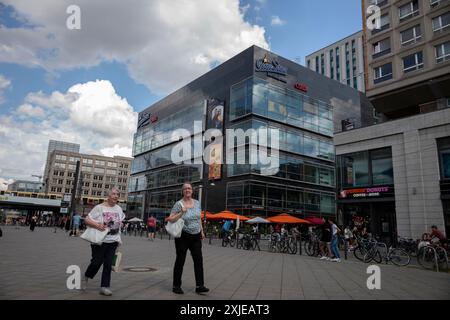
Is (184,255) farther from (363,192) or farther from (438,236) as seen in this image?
(363,192)

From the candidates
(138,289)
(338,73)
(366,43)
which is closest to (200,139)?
(366,43)

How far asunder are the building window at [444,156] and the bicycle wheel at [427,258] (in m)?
11.6

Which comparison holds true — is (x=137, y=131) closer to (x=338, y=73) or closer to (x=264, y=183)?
(x=264, y=183)

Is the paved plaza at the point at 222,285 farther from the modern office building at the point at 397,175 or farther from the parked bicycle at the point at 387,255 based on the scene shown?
the modern office building at the point at 397,175

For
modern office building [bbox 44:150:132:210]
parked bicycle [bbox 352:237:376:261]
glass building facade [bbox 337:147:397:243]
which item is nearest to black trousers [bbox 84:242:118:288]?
parked bicycle [bbox 352:237:376:261]

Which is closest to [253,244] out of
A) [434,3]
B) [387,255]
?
[387,255]

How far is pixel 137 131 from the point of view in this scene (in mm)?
72062

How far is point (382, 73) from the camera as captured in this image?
29.5 m

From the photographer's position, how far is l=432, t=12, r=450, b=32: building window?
1016 inches

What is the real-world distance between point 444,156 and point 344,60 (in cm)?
7270

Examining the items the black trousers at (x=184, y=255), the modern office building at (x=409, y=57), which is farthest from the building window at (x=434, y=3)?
the black trousers at (x=184, y=255)

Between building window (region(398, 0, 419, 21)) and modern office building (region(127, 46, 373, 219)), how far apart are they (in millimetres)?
17394
